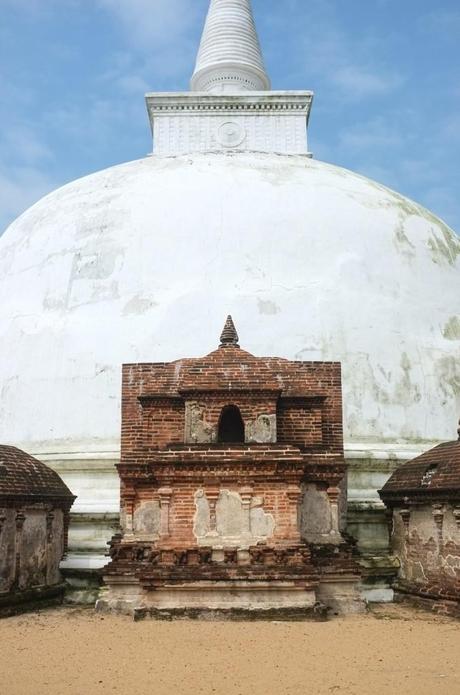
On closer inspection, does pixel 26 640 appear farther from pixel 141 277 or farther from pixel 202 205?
pixel 202 205

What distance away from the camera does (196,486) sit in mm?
9875

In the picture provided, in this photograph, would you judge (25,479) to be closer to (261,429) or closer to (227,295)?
(261,429)

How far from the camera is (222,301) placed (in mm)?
13930

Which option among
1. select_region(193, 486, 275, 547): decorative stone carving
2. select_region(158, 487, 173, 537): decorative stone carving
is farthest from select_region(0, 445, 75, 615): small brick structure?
select_region(193, 486, 275, 547): decorative stone carving

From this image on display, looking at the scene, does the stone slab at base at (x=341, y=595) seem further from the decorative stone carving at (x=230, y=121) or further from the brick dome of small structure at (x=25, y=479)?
the decorative stone carving at (x=230, y=121)

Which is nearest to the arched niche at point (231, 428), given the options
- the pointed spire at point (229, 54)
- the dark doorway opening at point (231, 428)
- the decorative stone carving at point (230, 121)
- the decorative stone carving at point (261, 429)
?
the dark doorway opening at point (231, 428)

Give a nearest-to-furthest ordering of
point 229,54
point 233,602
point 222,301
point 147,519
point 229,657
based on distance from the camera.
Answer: point 229,657
point 233,602
point 147,519
point 222,301
point 229,54

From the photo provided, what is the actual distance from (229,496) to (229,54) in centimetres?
1631

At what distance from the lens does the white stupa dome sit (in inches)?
536

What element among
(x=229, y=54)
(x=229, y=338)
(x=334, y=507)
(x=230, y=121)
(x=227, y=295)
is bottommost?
(x=334, y=507)

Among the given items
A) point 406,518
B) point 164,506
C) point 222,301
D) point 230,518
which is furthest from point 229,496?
point 222,301

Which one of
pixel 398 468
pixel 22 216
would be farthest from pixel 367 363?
pixel 22 216

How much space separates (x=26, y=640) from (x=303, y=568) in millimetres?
3351

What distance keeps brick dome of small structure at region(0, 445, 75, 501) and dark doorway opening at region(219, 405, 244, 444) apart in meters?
2.57
